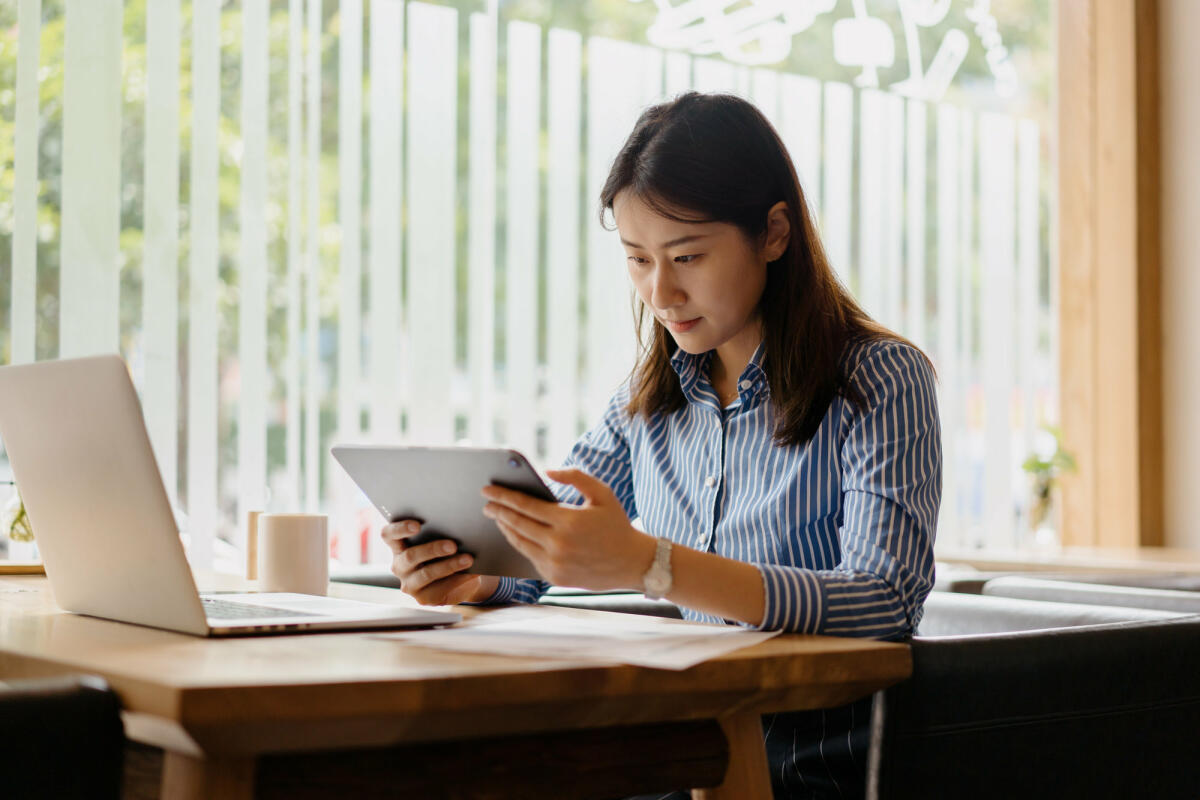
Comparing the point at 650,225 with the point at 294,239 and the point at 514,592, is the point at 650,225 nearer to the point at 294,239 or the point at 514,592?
the point at 514,592

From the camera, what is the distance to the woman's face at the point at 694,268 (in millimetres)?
1386

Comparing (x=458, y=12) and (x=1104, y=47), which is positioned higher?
(x=1104, y=47)

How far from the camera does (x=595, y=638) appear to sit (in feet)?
3.35

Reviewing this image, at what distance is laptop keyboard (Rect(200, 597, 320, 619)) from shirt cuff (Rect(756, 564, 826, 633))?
41 centimetres

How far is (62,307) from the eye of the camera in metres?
2.80

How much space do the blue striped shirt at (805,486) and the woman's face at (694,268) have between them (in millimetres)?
75

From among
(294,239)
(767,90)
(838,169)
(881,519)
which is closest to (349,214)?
(294,239)

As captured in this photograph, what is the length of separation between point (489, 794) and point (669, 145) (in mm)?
781

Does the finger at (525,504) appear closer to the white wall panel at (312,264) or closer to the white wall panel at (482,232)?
the white wall panel at (312,264)

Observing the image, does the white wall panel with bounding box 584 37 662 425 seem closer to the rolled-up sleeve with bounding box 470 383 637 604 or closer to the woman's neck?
the rolled-up sleeve with bounding box 470 383 637 604

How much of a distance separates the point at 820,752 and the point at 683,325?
51 cm

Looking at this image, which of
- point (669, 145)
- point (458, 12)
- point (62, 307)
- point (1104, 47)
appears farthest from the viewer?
point (1104, 47)

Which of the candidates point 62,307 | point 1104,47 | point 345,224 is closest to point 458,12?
point 345,224

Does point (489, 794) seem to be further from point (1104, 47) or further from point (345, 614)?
point (1104, 47)
